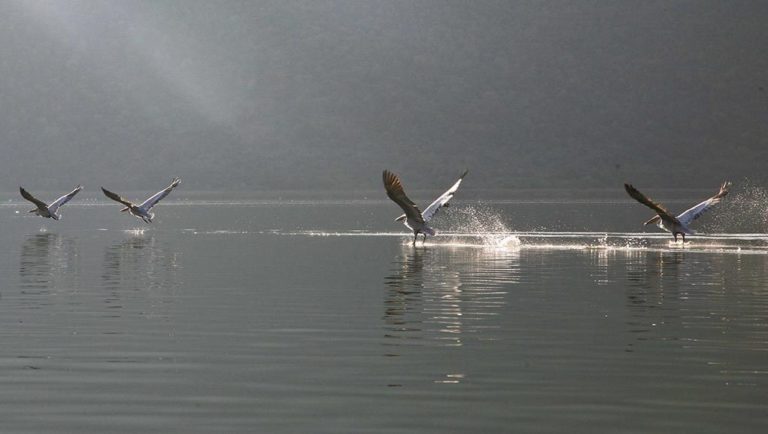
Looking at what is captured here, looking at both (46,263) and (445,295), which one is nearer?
(445,295)

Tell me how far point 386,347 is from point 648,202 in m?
26.5

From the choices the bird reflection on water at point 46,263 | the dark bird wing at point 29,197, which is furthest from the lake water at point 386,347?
the dark bird wing at point 29,197

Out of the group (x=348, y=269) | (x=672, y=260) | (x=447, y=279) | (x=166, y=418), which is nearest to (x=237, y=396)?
(x=166, y=418)

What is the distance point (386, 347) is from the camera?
78.3 feet

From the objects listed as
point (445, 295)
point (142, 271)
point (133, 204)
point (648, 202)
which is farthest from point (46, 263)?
point (133, 204)

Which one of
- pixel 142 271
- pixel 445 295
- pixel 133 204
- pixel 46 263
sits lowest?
pixel 445 295

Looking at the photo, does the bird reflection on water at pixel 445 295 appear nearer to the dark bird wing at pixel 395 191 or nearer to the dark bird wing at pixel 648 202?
the dark bird wing at pixel 395 191

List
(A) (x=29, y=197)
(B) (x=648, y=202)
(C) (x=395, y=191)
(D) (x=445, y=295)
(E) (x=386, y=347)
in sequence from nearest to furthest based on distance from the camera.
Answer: (E) (x=386, y=347) < (D) (x=445, y=295) < (C) (x=395, y=191) < (B) (x=648, y=202) < (A) (x=29, y=197)

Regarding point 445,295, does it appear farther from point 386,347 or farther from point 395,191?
point 395,191

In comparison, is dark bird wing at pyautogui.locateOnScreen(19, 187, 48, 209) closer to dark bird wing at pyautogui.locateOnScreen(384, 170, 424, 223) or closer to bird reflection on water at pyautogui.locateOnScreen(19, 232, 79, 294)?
bird reflection on water at pyautogui.locateOnScreen(19, 232, 79, 294)

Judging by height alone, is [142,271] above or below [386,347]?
above

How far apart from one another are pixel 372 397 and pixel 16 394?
191 inches

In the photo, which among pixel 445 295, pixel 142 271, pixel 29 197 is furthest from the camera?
pixel 29 197

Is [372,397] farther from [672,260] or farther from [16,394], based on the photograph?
[672,260]
